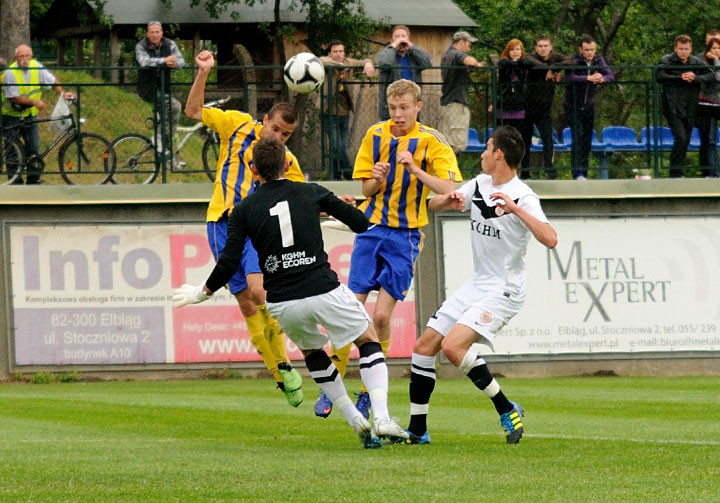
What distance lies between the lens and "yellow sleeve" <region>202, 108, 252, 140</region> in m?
11.2

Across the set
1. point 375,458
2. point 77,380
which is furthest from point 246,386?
point 375,458

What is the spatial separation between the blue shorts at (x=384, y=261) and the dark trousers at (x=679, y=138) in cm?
943

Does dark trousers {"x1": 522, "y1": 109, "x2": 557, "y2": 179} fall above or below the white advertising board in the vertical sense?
above

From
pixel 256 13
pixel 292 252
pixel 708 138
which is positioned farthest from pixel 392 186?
pixel 256 13

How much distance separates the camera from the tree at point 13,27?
27.9 m

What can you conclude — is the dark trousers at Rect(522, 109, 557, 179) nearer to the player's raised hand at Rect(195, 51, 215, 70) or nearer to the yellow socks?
the yellow socks

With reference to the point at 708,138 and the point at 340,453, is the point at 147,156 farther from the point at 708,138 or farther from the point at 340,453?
the point at 340,453

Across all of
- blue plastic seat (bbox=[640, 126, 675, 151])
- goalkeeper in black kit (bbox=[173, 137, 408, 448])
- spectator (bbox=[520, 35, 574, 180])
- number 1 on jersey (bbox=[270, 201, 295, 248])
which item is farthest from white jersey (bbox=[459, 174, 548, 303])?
blue plastic seat (bbox=[640, 126, 675, 151])

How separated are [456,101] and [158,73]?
4.25 m

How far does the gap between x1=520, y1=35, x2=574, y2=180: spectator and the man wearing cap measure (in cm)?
88

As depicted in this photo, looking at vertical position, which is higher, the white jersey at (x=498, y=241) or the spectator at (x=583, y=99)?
the spectator at (x=583, y=99)

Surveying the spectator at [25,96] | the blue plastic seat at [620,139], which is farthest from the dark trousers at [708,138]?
the spectator at [25,96]

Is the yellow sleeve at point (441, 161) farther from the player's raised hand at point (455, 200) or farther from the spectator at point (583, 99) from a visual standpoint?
the spectator at point (583, 99)

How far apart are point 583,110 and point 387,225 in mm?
8927
